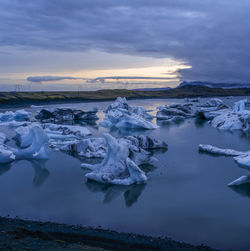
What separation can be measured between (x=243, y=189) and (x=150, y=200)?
7.97ft

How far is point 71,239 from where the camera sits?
482 centimetres

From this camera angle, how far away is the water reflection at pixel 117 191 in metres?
7.00

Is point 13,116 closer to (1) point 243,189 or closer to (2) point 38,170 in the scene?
(2) point 38,170

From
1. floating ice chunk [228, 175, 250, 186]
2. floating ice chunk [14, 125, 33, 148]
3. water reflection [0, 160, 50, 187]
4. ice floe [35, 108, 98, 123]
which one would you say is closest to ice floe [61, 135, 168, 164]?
water reflection [0, 160, 50, 187]

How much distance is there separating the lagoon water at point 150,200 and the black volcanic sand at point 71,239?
1.48 ft

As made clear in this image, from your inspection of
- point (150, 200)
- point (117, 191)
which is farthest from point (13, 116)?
point (150, 200)

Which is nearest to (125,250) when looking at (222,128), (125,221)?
(125,221)

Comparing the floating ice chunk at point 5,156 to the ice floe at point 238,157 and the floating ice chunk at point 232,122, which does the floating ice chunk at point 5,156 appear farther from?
the floating ice chunk at point 232,122

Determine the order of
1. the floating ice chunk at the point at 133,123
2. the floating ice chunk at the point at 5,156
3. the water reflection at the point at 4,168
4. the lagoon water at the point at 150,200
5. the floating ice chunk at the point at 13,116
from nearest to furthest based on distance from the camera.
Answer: the lagoon water at the point at 150,200 → the water reflection at the point at 4,168 → the floating ice chunk at the point at 5,156 → the floating ice chunk at the point at 133,123 → the floating ice chunk at the point at 13,116

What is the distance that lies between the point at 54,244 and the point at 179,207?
3.16 metres

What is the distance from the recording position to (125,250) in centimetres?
Answer: 448

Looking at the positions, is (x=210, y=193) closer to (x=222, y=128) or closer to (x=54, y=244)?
(x=54, y=244)

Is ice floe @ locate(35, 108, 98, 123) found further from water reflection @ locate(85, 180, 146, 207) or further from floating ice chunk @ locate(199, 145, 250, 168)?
water reflection @ locate(85, 180, 146, 207)

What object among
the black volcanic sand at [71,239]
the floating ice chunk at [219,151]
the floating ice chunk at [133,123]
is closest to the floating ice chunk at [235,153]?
the floating ice chunk at [219,151]
